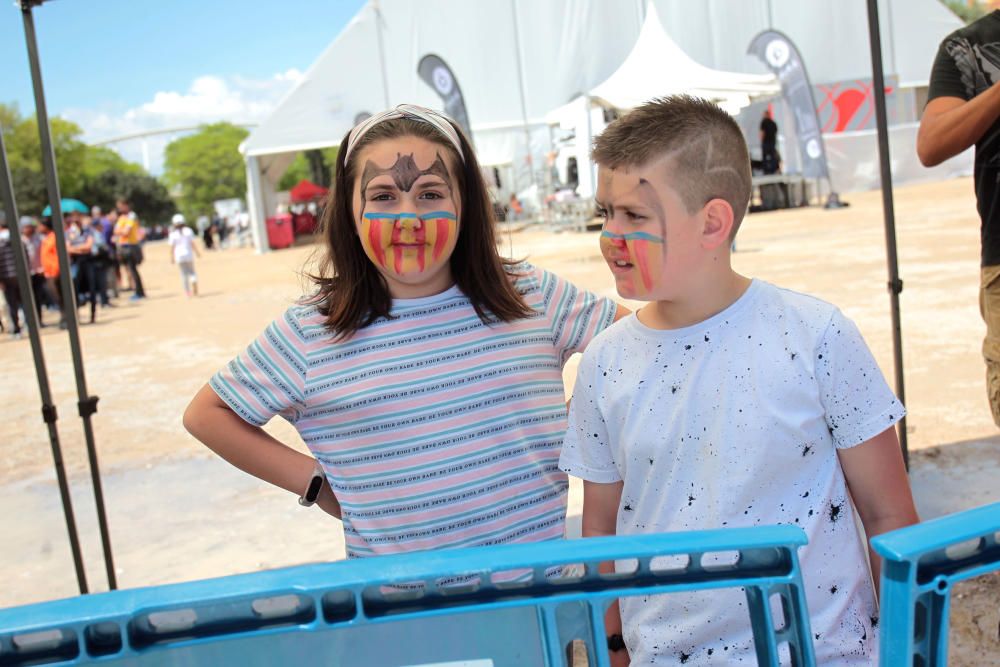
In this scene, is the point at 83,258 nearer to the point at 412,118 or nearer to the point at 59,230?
the point at 59,230

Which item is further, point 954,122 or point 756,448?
point 954,122

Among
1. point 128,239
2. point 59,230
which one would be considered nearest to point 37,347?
point 59,230

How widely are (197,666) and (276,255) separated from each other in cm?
2641

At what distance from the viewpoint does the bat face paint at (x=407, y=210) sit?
1.76m

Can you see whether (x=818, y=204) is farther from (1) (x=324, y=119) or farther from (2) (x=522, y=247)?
(1) (x=324, y=119)

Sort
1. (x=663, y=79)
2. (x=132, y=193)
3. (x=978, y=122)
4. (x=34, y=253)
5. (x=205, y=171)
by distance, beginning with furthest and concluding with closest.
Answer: (x=205, y=171)
(x=132, y=193)
(x=663, y=79)
(x=34, y=253)
(x=978, y=122)

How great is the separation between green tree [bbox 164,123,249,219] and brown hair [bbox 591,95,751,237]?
9453 centimetres

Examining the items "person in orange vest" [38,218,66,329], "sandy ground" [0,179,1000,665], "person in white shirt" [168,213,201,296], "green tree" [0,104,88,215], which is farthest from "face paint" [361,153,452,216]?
"green tree" [0,104,88,215]

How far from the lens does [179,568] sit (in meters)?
3.85

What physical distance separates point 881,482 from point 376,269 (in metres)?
1.02

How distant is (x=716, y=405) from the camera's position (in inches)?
53.6

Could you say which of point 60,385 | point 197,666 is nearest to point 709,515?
point 197,666

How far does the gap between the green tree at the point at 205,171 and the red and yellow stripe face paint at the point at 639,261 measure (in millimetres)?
94554

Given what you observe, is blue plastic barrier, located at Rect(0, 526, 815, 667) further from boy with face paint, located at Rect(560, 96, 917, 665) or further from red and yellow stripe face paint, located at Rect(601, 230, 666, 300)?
red and yellow stripe face paint, located at Rect(601, 230, 666, 300)
